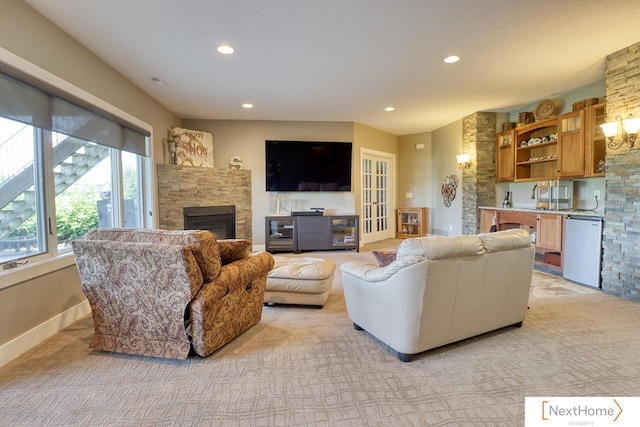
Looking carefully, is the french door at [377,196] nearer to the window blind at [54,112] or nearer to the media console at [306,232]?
the media console at [306,232]

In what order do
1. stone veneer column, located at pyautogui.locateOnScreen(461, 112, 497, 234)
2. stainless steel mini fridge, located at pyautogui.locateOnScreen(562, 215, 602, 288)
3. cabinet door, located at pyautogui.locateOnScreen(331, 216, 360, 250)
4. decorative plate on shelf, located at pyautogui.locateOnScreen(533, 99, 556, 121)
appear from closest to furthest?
stainless steel mini fridge, located at pyautogui.locateOnScreen(562, 215, 602, 288) < decorative plate on shelf, located at pyautogui.locateOnScreen(533, 99, 556, 121) < stone veneer column, located at pyautogui.locateOnScreen(461, 112, 497, 234) < cabinet door, located at pyautogui.locateOnScreen(331, 216, 360, 250)

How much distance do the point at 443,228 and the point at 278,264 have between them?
15.7ft

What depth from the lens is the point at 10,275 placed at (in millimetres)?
2125

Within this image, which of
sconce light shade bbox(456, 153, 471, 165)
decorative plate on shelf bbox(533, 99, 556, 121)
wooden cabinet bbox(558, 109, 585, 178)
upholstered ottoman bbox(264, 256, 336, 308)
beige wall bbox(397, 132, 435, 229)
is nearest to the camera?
upholstered ottoman bbox(264, 256, 336, 308)

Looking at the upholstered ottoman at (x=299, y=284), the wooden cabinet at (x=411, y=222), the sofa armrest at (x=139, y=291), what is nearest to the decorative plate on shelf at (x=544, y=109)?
the wooden cabinet at (x=411, y=222)

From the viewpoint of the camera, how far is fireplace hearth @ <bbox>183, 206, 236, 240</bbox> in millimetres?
4985

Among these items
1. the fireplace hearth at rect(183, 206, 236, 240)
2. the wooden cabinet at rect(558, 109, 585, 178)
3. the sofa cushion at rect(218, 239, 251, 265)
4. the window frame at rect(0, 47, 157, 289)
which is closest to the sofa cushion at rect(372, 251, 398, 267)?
the sofa cushion at rect(218, 239, 251, 265)

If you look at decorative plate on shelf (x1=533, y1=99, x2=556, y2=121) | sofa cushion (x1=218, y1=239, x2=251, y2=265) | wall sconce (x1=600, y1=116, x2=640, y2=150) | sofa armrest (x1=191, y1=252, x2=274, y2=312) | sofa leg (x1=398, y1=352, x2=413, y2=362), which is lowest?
sofa leg (x1=398, y1=352, x2=413, y2=362)

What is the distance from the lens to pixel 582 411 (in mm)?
1562

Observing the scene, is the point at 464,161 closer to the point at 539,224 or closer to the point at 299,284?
the point at 539,224

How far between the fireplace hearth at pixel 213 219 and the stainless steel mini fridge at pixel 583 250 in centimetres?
505

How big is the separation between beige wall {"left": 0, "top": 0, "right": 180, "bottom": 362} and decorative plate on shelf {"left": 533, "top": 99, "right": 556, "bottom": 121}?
19.4 feet

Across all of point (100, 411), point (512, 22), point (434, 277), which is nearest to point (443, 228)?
point (512, 22)

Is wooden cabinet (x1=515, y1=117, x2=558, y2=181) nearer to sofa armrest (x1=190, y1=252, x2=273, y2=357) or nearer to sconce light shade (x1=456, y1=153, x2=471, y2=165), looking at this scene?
sconce light shade (x1=456, y1=153, x2=471, y2=165)
